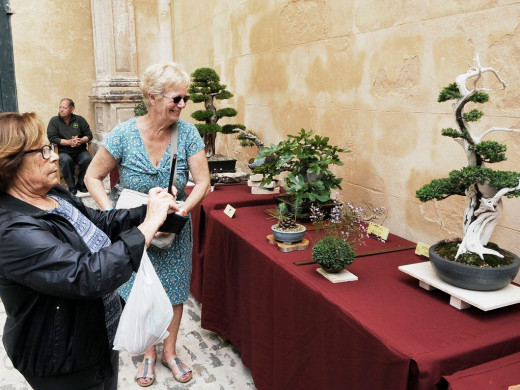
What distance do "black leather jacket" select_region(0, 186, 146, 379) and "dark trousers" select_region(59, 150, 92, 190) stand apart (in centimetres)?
513

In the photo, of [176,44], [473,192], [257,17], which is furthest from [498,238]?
[176,44]

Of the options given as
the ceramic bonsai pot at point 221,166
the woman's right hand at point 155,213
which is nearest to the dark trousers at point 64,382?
the woman's right hand at point 155,213

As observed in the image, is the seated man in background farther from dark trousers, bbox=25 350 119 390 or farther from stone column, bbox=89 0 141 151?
dark trousers, bbox=25 350 119 390

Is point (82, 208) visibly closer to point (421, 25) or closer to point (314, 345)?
point (314, 345)

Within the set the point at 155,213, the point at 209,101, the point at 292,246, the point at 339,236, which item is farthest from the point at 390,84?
the point at 209,101

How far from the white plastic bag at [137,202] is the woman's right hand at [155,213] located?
565 mm

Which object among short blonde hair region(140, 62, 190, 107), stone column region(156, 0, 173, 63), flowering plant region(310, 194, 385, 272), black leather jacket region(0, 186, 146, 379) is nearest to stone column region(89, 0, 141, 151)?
stone column region(156, 0, 173, 63)

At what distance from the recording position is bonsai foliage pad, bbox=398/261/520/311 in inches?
53.4

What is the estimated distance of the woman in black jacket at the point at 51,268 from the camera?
1.16 metres

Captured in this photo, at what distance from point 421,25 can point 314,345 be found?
1.53 meters

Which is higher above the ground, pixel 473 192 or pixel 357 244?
pixel 473 192

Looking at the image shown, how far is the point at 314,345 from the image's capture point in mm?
1709

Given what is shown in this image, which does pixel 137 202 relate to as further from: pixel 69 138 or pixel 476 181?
pixel 69 138

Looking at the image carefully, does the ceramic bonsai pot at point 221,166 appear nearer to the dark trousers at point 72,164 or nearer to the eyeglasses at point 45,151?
the eyeglasses at point 45,151
